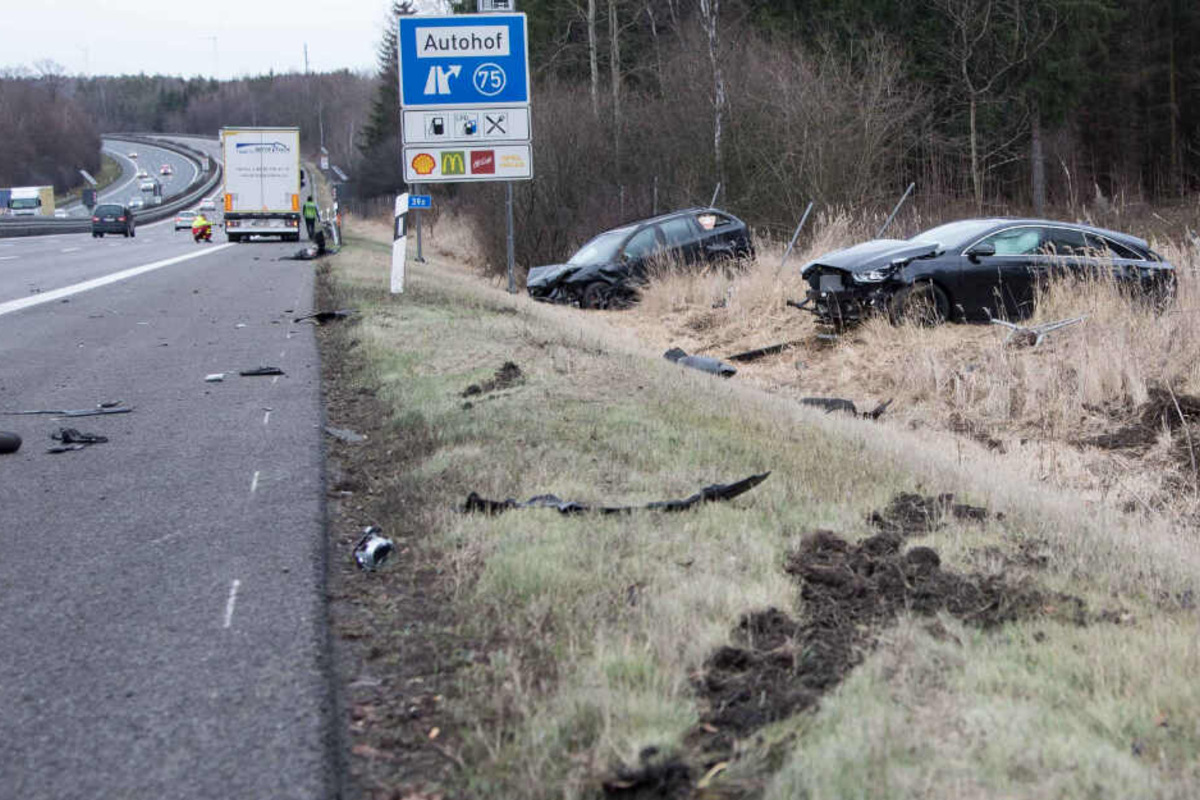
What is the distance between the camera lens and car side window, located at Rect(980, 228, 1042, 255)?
14.1m

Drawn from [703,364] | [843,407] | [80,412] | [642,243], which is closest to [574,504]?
[80,412]

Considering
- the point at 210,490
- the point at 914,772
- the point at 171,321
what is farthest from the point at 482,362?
the point at 914,772

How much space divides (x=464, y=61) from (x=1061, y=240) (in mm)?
8813

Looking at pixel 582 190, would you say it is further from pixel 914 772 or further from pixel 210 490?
pixel 914 772

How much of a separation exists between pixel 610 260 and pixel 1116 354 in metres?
9.61

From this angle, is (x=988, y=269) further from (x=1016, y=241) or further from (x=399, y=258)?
(x=399, y=258)

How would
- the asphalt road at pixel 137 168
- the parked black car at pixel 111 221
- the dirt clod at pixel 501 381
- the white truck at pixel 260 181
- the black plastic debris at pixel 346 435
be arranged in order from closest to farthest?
the black plastic debris at pixel 346 435
the dirt clod at pixel 501 381
the white truck at pixel 260 181
the parked black car at pixel 111 221
the asphalt road at pixel 137 168

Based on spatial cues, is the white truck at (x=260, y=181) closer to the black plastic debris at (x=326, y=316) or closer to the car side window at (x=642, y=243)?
the car side window at (x=642, y=243)

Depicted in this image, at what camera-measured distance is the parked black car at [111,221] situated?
5012 cm

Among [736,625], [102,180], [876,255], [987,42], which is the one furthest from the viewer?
[102,180]

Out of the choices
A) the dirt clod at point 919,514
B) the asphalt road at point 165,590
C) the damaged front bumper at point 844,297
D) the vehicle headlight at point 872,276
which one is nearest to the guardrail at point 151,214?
the damaged front bumper at point 844,297

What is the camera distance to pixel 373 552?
14.9 feet

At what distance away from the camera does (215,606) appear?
401 centimetres

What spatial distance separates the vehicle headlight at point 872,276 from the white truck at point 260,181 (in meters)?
28.1
